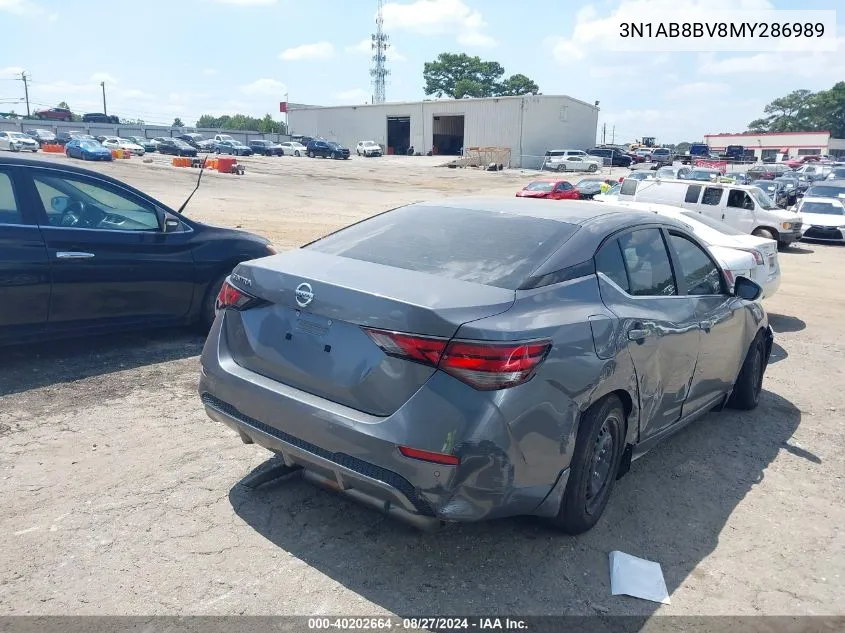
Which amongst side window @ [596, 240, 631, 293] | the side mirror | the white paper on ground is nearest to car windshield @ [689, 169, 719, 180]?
the side mirror

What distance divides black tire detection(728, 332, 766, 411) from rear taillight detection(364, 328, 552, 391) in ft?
10.8

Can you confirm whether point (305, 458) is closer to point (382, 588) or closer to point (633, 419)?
point (382, 588)

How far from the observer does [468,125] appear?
221ft

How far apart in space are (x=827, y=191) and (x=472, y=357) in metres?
23.8

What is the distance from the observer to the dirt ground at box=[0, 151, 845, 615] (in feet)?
10.2

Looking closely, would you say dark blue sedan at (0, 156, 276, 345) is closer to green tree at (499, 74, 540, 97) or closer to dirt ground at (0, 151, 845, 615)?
dirt ground at (0, 151, 845, 615)

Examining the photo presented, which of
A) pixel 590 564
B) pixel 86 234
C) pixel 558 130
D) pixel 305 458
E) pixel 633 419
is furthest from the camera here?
pixel 558 130

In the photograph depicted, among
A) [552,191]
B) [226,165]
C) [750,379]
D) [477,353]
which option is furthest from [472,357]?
[226,165]

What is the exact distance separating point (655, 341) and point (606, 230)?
26.4 inches

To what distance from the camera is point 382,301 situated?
10.0 feet

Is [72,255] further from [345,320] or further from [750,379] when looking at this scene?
[750,379]

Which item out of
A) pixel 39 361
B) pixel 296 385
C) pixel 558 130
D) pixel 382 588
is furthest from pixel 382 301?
pixel 558 130

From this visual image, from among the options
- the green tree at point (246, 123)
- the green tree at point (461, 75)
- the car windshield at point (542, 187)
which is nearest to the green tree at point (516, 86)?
the green tree at point (461, 75)

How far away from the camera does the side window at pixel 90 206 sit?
5.70 m
